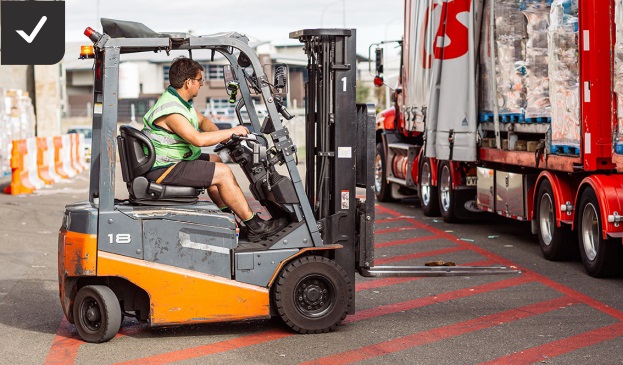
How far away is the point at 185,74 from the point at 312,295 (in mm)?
1901

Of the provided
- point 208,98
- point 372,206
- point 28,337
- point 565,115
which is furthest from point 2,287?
point 208,98

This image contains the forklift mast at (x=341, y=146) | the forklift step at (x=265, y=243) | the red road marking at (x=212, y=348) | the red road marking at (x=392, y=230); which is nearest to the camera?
the red road marking at (x=212, y=348)

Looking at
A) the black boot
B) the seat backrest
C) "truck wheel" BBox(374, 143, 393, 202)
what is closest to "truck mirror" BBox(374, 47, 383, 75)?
"truck wheel" BBox(374, 143, 393, 202)

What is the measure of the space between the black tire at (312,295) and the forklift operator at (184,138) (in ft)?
2.34

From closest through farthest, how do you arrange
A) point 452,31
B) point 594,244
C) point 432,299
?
1. point 432,299
2. point 594,244
3. point 452,31

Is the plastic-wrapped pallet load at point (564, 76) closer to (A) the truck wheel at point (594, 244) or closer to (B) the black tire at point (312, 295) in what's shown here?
(A) the truck wheel at point (594, 244)

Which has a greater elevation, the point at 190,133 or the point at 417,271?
the point at 190,133

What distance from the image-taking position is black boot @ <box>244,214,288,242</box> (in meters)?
8.71

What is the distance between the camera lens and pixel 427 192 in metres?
18.9

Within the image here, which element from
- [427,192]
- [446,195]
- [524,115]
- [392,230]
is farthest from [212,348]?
[427,192]

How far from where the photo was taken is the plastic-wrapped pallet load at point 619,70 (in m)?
10.7

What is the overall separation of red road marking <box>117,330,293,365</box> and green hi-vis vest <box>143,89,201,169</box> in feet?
4.56

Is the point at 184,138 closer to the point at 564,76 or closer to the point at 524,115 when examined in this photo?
the point at 564,76

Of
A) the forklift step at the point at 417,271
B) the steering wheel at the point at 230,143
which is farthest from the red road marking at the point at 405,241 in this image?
the steering wheel at the point at 230,143
